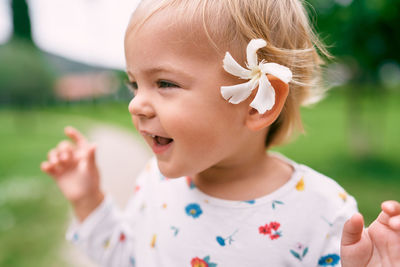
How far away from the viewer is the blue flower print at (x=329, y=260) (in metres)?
1.18

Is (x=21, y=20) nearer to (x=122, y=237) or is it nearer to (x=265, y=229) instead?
(x=122, y=237)

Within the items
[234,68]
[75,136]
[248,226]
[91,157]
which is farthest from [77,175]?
[234,68]

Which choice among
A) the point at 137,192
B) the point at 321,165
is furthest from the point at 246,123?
the point at 321,165

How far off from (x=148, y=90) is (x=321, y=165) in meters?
5.67

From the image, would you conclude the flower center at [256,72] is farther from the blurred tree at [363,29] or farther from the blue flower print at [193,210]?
the blurred tree at [363,29]

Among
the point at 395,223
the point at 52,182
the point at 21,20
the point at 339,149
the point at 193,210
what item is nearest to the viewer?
the point at 395,223

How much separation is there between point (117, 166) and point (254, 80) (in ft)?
19.6

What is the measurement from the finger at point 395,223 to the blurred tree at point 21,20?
21573mm

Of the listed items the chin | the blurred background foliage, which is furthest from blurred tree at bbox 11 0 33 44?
the chin

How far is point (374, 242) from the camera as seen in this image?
40.7 inches

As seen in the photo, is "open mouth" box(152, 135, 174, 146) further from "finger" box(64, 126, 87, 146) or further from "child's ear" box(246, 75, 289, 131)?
"finger" box(64, 126, 87, 146)

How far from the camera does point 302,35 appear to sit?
125 cm

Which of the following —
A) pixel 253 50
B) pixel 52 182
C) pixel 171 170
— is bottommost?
pixel 52 182

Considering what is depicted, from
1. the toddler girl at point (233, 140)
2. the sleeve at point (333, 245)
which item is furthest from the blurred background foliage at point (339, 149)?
the sleeve at point (333, 245)
